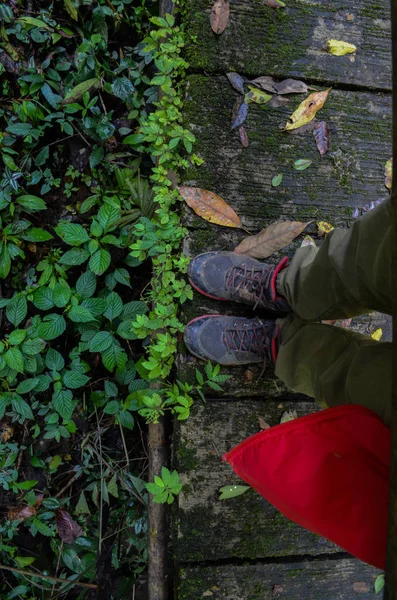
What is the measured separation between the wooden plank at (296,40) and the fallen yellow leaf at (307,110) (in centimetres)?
10

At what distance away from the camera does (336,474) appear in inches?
55.2

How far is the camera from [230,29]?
2.38m

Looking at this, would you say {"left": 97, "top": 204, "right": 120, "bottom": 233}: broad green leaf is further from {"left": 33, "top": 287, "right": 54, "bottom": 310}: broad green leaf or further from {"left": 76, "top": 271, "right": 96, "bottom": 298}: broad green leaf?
{"left": 33, "top": 287, "right": 54, "bottom": 310}: broad green leaf

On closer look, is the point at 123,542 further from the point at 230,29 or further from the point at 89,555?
the point at 230,29

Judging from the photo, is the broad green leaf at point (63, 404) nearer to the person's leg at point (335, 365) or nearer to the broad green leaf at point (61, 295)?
the broad green leaf at point (61, 295)

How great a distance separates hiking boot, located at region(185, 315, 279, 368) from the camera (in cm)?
225

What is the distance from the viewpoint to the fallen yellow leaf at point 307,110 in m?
2.43

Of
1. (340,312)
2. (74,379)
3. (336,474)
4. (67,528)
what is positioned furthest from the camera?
(67,528)

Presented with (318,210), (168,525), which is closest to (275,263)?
(318,210)

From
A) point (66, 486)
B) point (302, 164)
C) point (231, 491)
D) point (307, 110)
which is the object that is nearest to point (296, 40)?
point (307, 110)

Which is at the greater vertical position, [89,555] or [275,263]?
[275,263]

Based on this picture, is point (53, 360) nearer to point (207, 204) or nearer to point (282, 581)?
point (207, 204)

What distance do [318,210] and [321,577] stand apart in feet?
6.19

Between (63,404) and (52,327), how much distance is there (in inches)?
16.0
